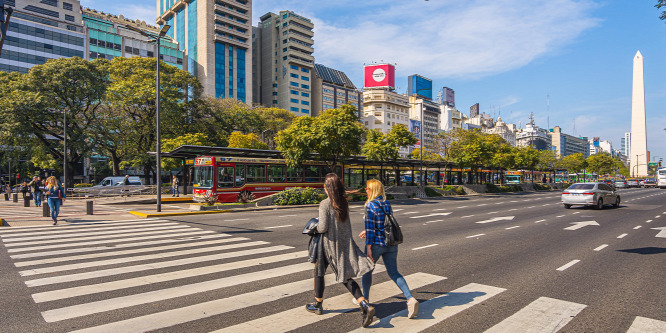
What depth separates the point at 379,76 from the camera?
114688 millimetres

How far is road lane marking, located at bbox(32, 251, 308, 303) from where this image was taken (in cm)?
551

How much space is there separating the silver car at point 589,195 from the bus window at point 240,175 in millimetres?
18658

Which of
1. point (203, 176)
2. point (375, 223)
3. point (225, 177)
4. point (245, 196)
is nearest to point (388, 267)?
point (375, 223)

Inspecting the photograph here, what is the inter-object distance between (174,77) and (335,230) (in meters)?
41.0

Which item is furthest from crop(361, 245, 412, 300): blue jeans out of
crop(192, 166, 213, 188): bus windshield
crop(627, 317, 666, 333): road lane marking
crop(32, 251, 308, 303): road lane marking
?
crop(192, 166, 213, 188): bus windshield

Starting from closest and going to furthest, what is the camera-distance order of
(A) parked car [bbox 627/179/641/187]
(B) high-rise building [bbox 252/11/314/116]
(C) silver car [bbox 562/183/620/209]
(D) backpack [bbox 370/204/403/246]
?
(D) backpack [bbox 370/204/403/246] → (C) silver car [bbox 562/183/620/209] → (A) parked car [bbox 627/179/641/187] → (B) high-rise building [bbox 252/11/314/116]

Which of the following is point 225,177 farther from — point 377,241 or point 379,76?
point 379,76

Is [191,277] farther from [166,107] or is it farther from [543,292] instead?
[166,107]

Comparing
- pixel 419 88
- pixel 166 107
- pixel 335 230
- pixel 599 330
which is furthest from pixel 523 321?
pixel 419 88

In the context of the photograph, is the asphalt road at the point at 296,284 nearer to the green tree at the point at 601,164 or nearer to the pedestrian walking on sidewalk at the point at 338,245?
the pedestrian walking on sidewalk at the point at 338,245

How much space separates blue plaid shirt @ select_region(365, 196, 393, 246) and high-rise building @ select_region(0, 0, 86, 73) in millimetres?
77150

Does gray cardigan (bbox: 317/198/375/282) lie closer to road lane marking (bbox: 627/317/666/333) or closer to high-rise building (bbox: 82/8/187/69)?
road lane marking (bbox: 627/317/666/333)

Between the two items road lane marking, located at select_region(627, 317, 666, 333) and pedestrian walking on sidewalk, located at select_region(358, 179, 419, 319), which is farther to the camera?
pedestrian walking on sidewalk, located at select_region(358, 179, 419, 319)

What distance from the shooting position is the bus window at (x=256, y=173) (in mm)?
23859
